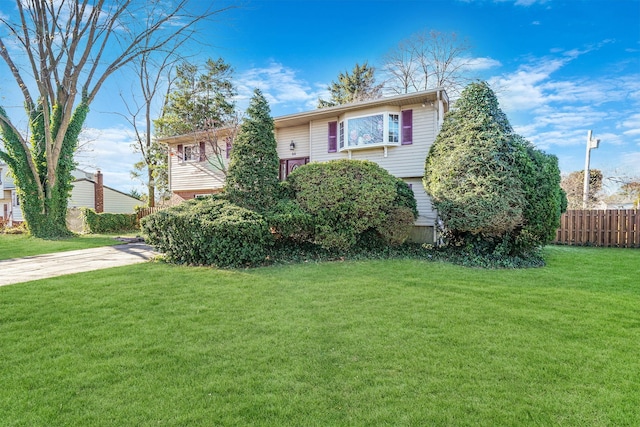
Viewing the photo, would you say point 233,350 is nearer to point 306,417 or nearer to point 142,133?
point 306,417

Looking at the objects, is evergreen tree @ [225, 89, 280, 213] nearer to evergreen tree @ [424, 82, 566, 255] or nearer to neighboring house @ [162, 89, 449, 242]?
Answer: evergreen tree @ [424, 82, 566, 255]

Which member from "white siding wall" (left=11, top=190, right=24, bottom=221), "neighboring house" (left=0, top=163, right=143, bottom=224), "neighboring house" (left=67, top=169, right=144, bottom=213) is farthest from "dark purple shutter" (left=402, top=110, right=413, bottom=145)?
"white siding wall" (left=11, top=190, right=24, bottom=221)

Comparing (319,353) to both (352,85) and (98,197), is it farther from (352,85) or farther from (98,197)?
(98,197)

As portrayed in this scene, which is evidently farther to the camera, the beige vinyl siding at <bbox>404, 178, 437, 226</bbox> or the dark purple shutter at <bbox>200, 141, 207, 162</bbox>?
the dark purple shutter at <bbox>200, 141, 207, 162</bbox>

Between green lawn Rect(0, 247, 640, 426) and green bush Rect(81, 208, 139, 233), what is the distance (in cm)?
1288

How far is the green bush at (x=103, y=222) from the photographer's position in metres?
16.8

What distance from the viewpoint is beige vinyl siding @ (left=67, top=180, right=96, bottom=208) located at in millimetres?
25656

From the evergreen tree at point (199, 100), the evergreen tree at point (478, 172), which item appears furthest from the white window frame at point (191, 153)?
the evergreen tree at point (478, 172)

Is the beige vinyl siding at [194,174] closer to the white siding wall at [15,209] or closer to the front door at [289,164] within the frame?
the front door at [289,164]

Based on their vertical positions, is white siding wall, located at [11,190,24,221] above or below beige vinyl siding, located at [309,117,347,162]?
below

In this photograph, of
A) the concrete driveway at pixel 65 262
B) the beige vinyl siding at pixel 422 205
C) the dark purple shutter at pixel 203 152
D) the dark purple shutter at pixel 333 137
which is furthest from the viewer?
the dark purple shutter at pixel 203 152

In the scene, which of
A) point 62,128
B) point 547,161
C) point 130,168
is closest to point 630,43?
point 547,161

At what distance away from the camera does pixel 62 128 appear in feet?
44.8

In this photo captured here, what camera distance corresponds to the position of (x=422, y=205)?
12.0 meters
